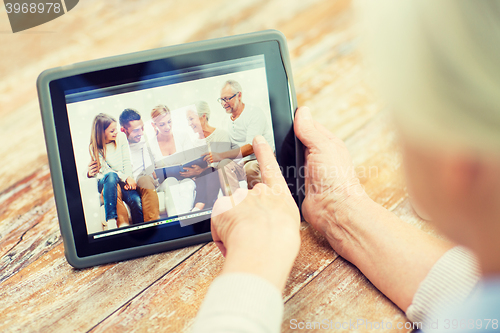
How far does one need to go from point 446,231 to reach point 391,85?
0.15m

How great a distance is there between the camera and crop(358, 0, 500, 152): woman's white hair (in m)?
0.22

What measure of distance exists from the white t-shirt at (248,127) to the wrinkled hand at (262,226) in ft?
0.05

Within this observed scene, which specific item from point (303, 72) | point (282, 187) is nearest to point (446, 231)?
point (282, 187)

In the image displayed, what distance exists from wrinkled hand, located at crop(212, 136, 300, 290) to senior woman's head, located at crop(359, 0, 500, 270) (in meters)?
0.22

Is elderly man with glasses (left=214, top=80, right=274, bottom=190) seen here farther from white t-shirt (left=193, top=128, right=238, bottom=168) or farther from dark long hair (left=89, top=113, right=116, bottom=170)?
dark long hair (left=89, top=113, right=116, bottom=170)

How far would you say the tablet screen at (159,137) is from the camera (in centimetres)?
56

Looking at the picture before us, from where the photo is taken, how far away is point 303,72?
2.80ft

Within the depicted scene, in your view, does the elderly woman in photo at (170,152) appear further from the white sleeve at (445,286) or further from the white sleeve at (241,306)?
the white sleeve at (445,286)

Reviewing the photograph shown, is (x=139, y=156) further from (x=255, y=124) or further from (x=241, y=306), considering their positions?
(x=241, y=306)

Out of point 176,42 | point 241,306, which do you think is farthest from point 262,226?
point 176,42

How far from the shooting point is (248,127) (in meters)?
0.59

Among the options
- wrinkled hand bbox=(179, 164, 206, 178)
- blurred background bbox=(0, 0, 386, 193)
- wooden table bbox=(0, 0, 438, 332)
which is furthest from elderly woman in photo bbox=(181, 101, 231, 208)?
blurred background bbox=(0, 0, 386, 193)

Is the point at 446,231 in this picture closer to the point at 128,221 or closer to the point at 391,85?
the point at 391,85

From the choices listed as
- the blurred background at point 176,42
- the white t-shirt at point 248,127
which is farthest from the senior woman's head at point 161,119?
the blurred background at point 176,42
